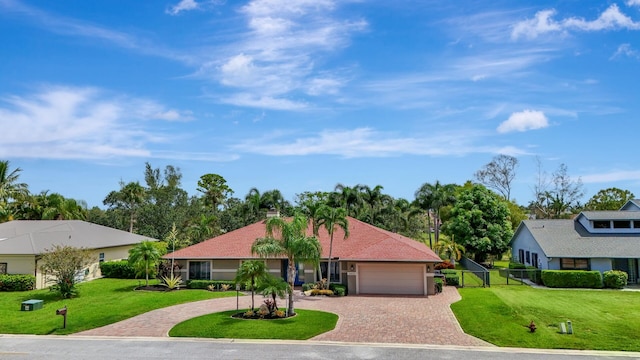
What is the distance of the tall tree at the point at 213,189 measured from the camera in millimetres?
69938

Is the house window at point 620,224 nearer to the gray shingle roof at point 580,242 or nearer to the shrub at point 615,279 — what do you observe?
the gray shingle roof at point 580,242

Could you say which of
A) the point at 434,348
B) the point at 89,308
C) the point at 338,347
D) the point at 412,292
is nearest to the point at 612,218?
the point at 412,292

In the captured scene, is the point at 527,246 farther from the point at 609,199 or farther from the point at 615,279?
the point at 609,199

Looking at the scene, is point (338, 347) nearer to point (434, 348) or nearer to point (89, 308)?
point (434, 348)

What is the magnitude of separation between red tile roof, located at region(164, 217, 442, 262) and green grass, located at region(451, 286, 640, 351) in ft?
15.7

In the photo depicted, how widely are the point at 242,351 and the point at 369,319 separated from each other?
7.70m

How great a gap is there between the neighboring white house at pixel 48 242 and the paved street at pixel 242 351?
17043mm

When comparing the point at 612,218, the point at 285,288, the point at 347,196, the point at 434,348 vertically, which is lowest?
the point at 434,348

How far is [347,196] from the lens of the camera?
56812 mm

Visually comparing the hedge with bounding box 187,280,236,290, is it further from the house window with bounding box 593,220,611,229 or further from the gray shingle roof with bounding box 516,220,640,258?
the house window with bounding box 593,220,611,229

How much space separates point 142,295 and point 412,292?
18189mm

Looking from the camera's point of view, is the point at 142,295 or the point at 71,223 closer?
the point at 142,295

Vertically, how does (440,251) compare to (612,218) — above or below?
below

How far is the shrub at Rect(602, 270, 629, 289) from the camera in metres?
32.1
